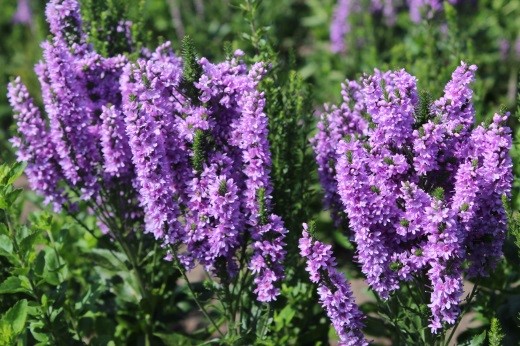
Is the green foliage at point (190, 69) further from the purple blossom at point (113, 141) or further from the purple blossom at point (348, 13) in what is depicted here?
the purple blossom at point (348, 13)

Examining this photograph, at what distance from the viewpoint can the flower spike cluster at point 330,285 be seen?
326 cm

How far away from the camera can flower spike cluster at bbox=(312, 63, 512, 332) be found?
3.16 m

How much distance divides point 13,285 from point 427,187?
2.09m

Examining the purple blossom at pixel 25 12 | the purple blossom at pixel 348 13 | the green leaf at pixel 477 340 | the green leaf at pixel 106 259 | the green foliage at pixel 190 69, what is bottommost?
the green leaf at pixel 477 340

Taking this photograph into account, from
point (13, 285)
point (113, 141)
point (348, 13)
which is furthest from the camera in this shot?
point (348, 13)

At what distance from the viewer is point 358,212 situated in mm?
3199

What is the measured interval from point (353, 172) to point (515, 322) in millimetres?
1552

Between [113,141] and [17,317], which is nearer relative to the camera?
[17,317]

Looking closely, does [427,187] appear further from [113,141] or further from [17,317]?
[17,317]

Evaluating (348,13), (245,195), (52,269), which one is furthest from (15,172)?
(348,13)

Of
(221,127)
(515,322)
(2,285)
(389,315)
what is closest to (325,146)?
(221,127)

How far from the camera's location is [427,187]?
3.42m

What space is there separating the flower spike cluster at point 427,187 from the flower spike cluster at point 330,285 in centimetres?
14

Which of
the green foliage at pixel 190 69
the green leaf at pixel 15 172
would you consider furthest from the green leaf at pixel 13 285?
the green foliage at pixel 190 69
